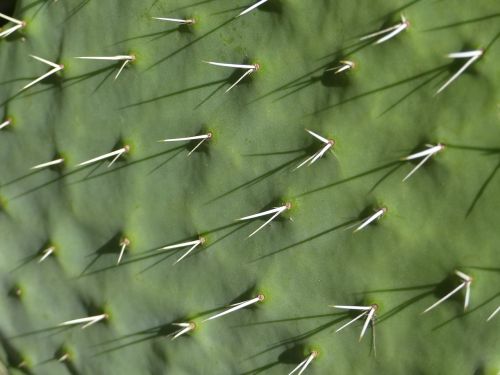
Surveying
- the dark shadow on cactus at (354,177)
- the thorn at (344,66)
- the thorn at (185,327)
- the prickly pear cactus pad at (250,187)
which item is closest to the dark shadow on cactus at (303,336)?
the prickly pear cactus pad at (250,187)

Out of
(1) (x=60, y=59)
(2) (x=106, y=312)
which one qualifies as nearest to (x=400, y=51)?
(1) (x=60, y=59)

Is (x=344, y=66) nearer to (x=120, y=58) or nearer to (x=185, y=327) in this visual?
(x=120, y=58)

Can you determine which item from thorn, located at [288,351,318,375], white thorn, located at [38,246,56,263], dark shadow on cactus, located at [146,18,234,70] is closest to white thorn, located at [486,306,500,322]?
thorn, located at [288,351,318,375]

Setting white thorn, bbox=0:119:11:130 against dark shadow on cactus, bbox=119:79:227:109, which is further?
white thorn, bbox=0:119:11:130

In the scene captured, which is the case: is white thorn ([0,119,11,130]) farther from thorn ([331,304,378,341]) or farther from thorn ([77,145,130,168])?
thorn ([331,304,378,341])

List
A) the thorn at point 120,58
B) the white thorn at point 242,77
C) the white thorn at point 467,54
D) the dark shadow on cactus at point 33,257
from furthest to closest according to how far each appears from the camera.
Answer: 1. the dark shadow on cactus at point 33,257
2. the thorn at point 120,58
3. the white thorn at point 242,77
4. the white thorn at point 467,54

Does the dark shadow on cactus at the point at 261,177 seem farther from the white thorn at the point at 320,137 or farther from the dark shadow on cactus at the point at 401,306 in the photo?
the dark shadow on cactus at the point at 401,306

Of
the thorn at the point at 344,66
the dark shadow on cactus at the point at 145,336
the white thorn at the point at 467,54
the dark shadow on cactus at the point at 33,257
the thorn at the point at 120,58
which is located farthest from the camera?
the dark shadow on cactus at the point at 33,257
